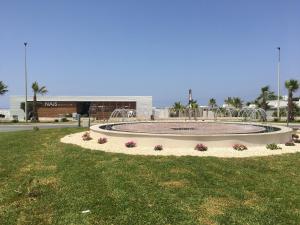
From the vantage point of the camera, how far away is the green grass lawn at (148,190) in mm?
7954

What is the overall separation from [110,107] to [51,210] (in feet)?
190

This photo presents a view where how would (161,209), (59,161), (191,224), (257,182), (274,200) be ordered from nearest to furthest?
(191,224)
(161,209)
(274,200)
(257,182)
(59,161)

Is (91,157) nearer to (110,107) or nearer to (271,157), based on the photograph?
(271,157)

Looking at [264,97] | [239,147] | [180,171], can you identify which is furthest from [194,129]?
[264,97]

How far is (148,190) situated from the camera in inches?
391

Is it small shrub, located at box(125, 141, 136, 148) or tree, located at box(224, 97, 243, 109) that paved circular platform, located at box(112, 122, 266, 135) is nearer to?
small shrub, located at box(125, 141, 136, 148)

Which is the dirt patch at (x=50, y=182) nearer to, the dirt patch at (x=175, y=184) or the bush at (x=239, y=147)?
the dirt patch at (x=175, y=184)

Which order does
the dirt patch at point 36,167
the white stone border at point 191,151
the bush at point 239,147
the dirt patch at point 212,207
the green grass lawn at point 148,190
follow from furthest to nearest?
the bush at point 239,147 < the white stone border at point 191,151 < the dirt patch at point 36,167 < the green grass lawn at point 148,190 < the dirt patch at point 212,207

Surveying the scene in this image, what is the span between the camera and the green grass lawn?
7.95m

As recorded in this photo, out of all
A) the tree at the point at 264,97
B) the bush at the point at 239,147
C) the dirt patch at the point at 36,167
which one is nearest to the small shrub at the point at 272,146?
the bush at the point at 239,147

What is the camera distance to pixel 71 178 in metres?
11.5

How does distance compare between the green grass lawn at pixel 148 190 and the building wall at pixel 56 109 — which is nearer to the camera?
the green grass lawn at pixel 148 190

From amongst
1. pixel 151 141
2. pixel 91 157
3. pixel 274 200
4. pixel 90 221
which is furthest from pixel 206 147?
pixel 90 221

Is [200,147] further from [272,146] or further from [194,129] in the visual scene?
[194,129]
